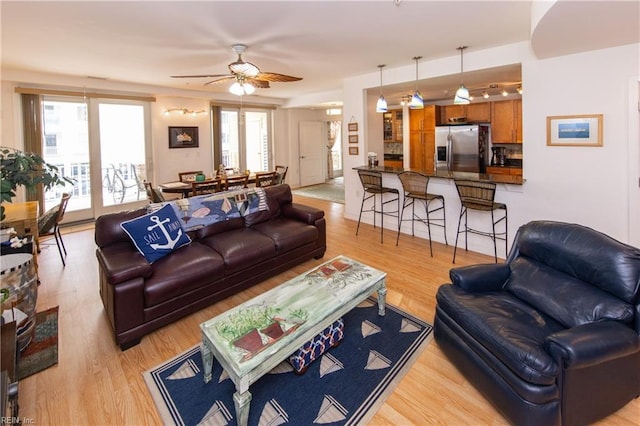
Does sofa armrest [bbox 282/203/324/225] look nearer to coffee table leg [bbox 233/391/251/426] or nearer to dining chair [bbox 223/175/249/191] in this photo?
dining chair [bbox 223/175/249/191]

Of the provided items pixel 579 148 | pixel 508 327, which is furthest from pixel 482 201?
pixel 508 327

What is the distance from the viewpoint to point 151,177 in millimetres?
6855

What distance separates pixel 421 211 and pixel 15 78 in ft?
21.6

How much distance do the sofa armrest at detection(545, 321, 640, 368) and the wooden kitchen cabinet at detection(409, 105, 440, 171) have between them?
6280 mm

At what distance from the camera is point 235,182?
19.7 ft

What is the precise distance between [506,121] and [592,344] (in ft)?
20.3

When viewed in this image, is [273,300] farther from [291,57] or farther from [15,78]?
[15,78]

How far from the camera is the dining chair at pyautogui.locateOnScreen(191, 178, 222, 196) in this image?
5.34 metres

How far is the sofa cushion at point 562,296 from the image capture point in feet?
5.98

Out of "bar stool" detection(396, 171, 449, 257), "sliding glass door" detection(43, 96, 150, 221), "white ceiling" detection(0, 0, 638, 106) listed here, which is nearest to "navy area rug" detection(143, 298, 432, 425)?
"bar stool" detection(396, 171, 449, 257)

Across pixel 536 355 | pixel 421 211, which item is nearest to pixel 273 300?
pixel 536 355

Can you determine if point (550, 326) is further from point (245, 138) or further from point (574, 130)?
point (245, 138)

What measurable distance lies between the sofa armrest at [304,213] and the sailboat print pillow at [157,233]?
1358mm

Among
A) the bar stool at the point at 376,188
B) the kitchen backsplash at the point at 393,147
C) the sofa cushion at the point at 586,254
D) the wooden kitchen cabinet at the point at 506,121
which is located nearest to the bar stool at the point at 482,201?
the bar stool at the point at 376,188
